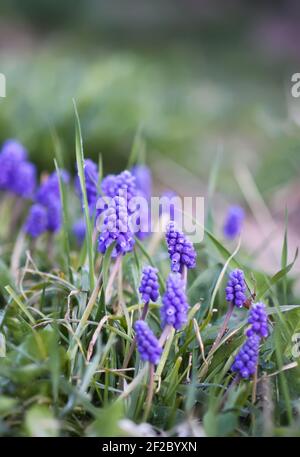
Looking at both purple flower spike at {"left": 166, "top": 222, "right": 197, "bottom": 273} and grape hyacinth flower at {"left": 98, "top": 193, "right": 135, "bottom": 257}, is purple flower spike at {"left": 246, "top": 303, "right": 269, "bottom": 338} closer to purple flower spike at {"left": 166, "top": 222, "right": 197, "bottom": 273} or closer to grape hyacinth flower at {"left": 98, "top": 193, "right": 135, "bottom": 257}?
purple flower spike at {"left": 166, "top": 222, "right": 197, "bottom": 273}

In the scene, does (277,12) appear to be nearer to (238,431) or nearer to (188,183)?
(188,183)

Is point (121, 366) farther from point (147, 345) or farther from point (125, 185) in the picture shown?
point (125, 185)

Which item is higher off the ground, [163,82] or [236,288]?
[163,82]

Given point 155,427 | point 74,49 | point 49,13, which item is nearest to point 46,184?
point 155,427

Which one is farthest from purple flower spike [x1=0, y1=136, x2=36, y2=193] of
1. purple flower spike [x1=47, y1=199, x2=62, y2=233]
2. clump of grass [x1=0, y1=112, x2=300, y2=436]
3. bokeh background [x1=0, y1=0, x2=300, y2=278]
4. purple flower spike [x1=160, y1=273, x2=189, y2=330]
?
purple flower spike [x1=160, y1=273, x2=189, y2=330]

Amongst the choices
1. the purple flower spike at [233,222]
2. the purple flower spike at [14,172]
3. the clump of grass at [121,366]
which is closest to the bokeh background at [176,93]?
the purple flower spike at [233,222]

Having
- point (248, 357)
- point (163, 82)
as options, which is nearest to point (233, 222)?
point (248, 357)
